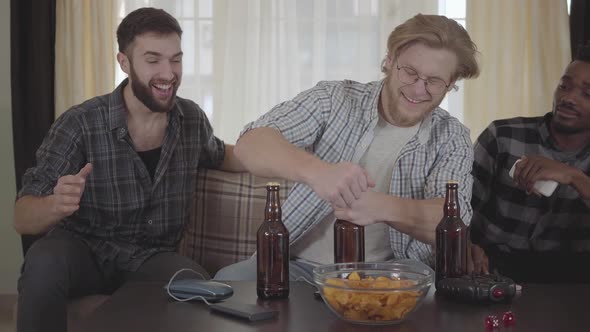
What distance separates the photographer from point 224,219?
289 cm

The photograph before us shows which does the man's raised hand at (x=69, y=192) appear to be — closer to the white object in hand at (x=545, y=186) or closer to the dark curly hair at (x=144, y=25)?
the dark curly hair at (x=144, y=25)

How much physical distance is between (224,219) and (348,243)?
1.07 m

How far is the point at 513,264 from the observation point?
110 inches

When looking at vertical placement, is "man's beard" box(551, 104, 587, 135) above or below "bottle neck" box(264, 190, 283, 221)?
above

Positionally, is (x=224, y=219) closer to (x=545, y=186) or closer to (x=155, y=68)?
(x=155, y=68)

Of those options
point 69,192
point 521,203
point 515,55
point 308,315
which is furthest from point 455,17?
point 308,315

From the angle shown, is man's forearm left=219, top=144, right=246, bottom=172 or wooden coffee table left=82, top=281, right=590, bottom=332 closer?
wooden coffee table left=82, top=281, right=590, bottom=332

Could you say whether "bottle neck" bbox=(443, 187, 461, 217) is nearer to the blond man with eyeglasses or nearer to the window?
the blond man with eyeglasses

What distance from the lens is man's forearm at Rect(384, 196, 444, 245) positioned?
2.04m

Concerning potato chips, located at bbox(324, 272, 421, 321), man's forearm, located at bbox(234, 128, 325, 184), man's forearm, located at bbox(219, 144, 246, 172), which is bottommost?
potato chips, located at bbox(324, 272, 421, 321)

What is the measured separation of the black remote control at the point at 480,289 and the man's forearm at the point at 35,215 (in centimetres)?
128

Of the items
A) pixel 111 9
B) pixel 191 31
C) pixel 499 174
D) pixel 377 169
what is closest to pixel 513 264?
pixel 499 174

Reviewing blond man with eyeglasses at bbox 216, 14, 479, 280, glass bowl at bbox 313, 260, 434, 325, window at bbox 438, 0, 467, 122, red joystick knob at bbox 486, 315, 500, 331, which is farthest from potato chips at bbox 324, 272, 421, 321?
window at bbox 438, 0, 467, 122

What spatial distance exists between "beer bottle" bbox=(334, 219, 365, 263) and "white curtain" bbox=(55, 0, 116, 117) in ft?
8.17
